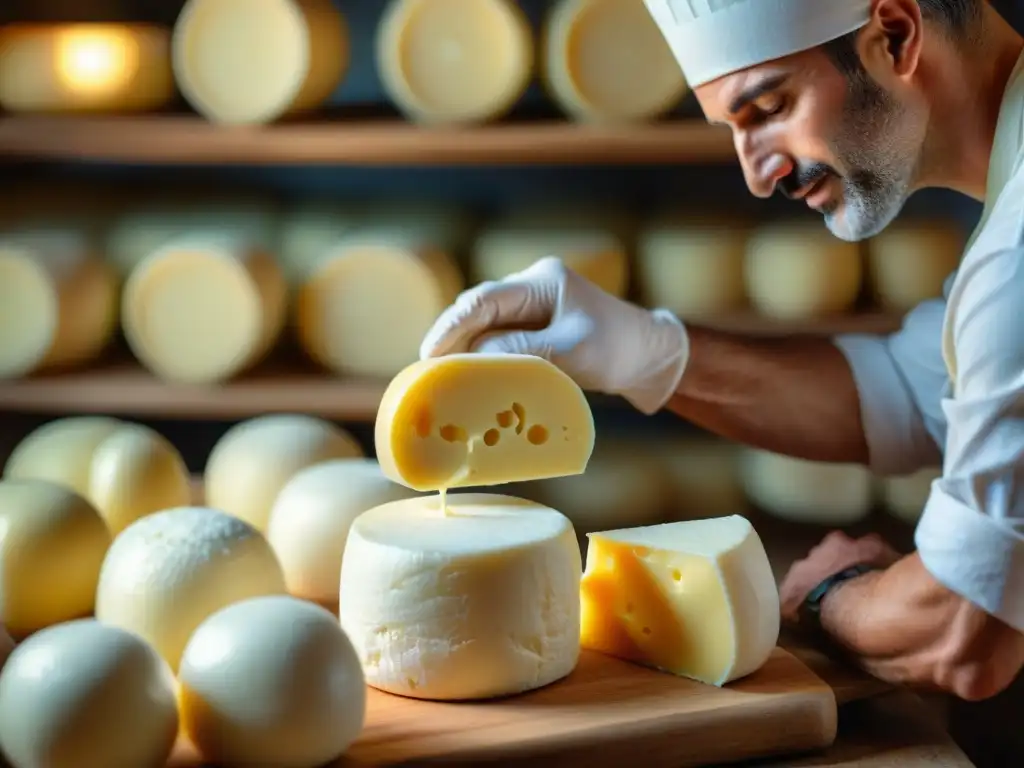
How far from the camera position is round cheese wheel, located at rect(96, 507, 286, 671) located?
1092 millimetres

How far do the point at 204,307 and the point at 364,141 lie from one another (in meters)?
0.35

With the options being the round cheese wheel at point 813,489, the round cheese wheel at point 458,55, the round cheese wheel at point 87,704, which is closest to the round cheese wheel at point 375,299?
the round cheese wheel at point 458,55

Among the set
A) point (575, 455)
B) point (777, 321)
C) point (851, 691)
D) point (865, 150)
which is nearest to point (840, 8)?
point (865, 150)

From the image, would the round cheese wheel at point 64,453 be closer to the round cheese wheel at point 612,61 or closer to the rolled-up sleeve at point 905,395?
the round cheese wheel at point 612,61

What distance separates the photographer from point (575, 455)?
1.19m

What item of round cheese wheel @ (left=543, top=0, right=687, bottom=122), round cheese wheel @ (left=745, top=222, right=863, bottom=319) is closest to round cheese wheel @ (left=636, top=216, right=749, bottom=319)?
round cheese wheel @ (left=745, top=222, right=863, bottom=319)

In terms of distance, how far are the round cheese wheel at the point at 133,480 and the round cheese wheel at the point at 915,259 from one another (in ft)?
3.66

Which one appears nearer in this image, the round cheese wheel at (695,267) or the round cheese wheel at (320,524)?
the round cheese wheel at (320,524)

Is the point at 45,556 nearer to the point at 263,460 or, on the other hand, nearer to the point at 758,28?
the point at 263,460

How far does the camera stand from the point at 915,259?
1.93 m

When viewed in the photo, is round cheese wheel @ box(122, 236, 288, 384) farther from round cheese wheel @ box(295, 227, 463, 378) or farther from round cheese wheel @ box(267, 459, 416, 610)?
round cheese wheel @ box(267, 459, 416, 610)

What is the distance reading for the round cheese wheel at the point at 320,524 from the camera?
1296 millimetres

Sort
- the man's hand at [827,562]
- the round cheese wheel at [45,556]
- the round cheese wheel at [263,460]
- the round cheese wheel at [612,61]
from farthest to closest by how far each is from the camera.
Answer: the round cheese wheel at [612,61] < the round cheese wheel at [263,460] < the man's hand at [827,562] < the round cheese wheel at [45,556]

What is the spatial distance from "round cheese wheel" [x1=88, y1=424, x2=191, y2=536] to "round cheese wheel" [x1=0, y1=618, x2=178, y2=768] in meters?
0.47
